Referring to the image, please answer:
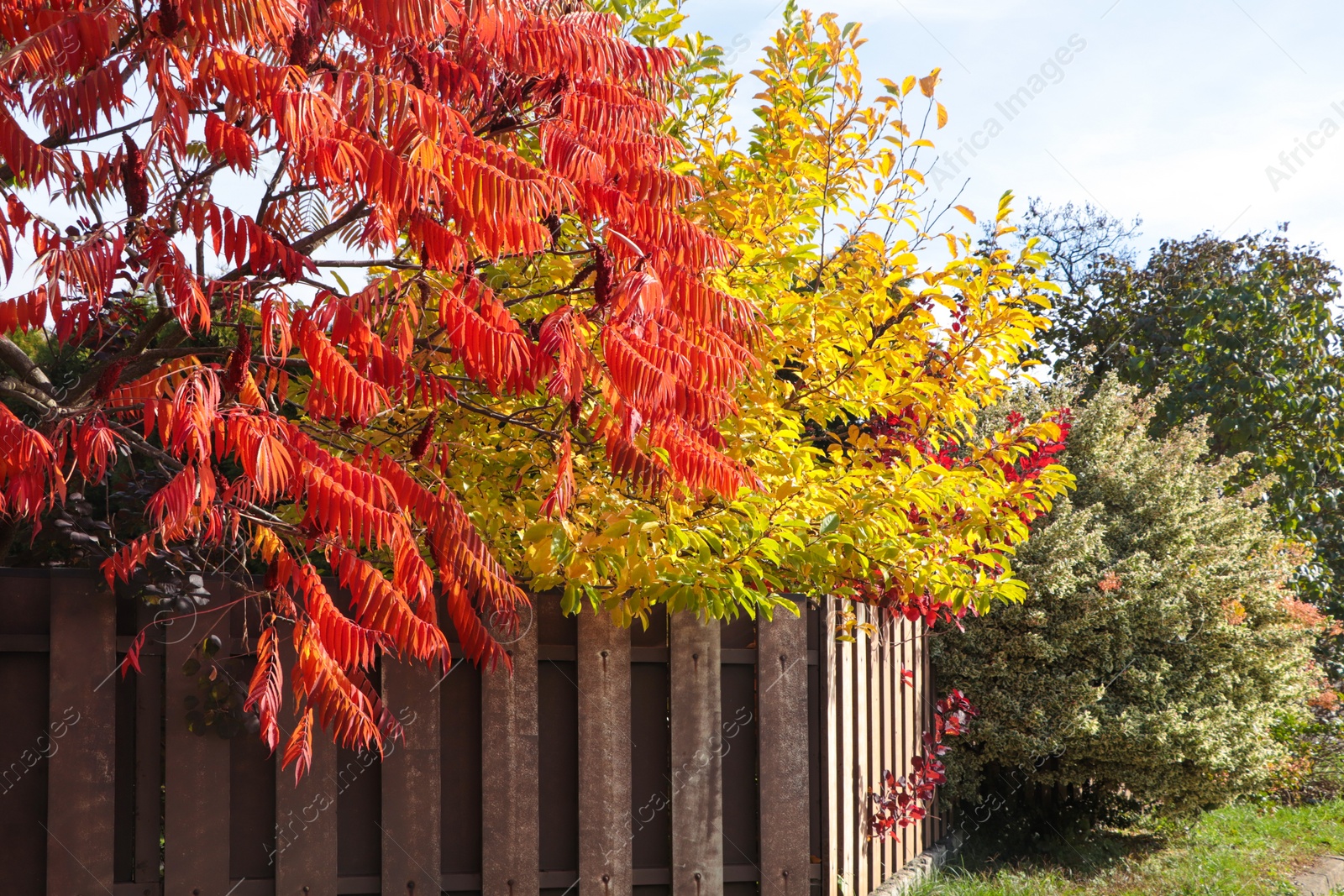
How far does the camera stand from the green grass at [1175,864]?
20.5 ft

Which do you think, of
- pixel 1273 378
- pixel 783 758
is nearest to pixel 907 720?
pixel 783 758

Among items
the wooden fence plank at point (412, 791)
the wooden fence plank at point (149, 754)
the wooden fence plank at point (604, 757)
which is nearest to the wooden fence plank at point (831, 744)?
the wooden fence plank at point (604, 757)

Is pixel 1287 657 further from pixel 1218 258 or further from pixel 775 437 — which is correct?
pixel 1218 258

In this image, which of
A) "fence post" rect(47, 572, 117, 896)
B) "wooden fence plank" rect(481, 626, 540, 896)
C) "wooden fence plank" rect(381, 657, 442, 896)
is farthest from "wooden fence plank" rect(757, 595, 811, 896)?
"fence post" rect(47, 572, 117, 896)

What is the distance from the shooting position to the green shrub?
22.5 ft

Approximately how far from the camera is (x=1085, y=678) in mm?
6871

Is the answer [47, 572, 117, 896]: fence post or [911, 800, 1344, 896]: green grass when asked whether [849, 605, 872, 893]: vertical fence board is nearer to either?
[911, 800, 1344, 896]: green grass

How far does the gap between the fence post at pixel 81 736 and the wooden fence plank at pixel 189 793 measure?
206 mm

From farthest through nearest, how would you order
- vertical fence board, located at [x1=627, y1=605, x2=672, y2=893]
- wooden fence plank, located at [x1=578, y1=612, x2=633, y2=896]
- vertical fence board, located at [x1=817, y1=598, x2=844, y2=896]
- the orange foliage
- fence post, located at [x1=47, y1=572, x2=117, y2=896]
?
vertical fence board, located at [x1=817, y1=598, x2=844, y2=896] → vertical fence board, located at [x1=627, y1=605, x2=672, y2=893] → wooden fence plank, located at [x1=578, y1=612, x2=633, y2=896] → fence post, located at [x1=47, y1=572, x2=117, y2=896] → the orange foliage

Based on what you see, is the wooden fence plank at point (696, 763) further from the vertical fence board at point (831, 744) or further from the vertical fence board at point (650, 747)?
the vertical fence board at point (831, 744)

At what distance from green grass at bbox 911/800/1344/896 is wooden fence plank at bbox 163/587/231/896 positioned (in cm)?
359

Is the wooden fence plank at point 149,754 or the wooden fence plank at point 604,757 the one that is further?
the wooden fence plank at point 604,757

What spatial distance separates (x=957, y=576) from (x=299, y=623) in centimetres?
313

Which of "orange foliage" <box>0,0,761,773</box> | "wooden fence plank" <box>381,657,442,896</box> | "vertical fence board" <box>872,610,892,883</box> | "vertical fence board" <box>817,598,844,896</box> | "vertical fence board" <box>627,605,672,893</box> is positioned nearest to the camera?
"orange foliage" <box>0,0,761,773</box>
